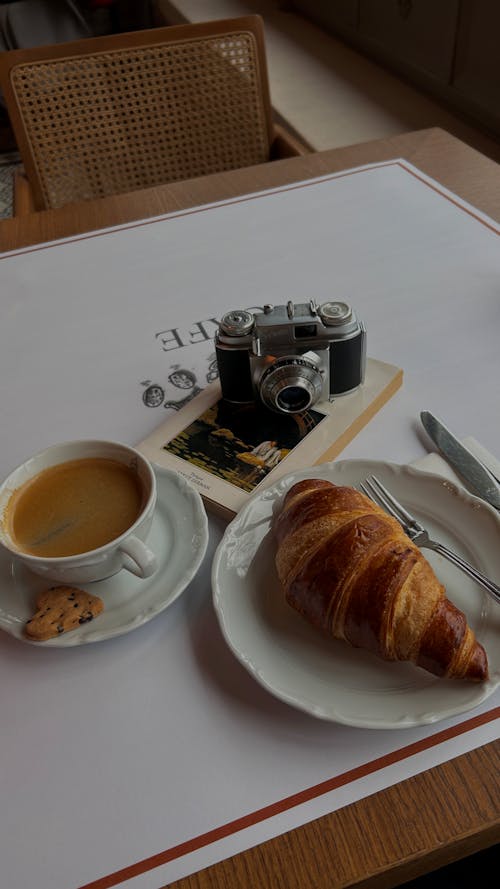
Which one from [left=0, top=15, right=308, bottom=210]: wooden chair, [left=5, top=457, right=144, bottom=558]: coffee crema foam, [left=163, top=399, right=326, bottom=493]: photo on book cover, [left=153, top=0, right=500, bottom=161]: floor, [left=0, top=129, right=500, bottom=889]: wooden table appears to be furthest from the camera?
[left=153, top=0, right=500, bottom=161]: floor

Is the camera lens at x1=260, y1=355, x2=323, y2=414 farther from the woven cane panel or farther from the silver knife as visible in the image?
the woven cane panel

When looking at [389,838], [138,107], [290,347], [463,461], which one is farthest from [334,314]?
[138,107]

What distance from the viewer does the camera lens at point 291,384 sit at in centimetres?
61

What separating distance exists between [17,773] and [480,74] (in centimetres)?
203

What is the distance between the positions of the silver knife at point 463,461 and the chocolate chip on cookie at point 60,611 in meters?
0.32

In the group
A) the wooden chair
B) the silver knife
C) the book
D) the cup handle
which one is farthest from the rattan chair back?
the cup handle

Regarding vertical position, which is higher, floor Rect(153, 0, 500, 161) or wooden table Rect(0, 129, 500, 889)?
wooden table Rect(0, 129, 500, 889)

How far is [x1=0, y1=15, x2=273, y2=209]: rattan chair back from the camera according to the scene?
1204 mm

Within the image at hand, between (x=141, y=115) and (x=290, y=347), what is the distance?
34.6 inches

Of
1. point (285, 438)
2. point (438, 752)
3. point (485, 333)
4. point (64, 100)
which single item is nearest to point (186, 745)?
point (438, 752)

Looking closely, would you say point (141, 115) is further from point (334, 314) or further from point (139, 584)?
point (139, 584)

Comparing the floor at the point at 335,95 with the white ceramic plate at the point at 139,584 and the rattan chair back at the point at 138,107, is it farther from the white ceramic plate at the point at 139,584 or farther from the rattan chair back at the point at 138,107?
the white ceramic plate at the point at 139,584

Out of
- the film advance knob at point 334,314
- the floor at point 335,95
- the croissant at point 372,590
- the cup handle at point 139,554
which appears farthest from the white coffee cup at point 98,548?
the floor at point 335,95

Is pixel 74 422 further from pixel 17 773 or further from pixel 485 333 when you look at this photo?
pixel 485 333
